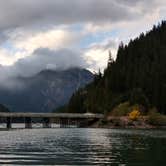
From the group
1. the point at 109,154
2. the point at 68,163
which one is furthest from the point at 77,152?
the point at 68,163

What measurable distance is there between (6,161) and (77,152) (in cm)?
1479

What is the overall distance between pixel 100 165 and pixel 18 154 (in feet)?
53.9

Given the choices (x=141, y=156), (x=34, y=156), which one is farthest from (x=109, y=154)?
(x=34, y=156)

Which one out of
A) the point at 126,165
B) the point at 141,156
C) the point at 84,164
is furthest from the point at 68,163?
the point at 141,156

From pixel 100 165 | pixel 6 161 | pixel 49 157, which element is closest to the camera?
pixel 100 165

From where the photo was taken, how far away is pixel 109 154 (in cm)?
7169

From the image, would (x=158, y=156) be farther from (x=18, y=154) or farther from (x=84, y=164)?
(x=18, y=154)

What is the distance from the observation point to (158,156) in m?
68.4

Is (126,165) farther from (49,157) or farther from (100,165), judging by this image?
(49,157)

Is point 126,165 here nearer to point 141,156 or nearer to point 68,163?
point 68,163

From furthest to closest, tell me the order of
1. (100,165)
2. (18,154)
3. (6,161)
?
(18,154), (6,161), (100,165)

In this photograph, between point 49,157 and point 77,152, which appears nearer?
point 49,157

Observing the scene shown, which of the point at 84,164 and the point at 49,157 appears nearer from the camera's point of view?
the point at 84,164

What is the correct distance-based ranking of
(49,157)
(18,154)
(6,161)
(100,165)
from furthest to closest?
(18,154) → (49,157) → (6,161) → (100,165)
